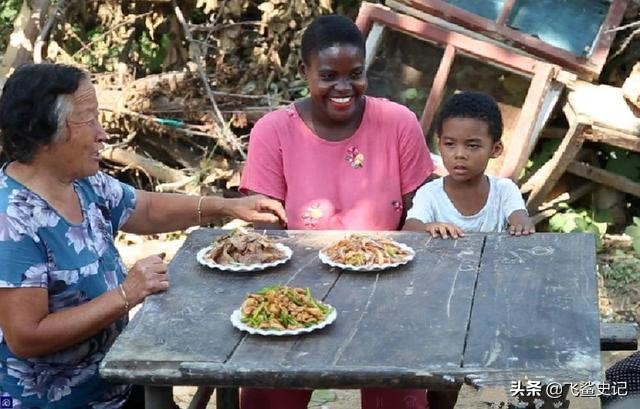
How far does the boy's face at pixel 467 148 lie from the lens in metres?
3.67

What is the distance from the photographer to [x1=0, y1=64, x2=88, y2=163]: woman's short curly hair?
2854mm

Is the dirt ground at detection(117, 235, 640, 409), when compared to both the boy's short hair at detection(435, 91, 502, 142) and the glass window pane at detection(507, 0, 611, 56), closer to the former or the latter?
the boy's short hair at detection(435, 91, 502, 142)

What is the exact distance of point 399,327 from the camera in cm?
265

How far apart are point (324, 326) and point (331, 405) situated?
→ 2280mm

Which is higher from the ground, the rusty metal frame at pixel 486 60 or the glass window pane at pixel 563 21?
the glass window pane at pixel 563 21

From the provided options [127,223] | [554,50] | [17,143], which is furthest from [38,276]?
[554,50]

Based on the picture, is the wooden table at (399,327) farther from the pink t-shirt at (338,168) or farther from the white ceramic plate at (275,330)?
the pink t-shirt at (338,168)

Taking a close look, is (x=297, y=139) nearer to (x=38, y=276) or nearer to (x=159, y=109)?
(x=38, y=276)

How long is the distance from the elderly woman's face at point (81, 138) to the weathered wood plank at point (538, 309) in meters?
1.17

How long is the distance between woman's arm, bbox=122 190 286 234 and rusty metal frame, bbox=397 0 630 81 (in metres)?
2.60

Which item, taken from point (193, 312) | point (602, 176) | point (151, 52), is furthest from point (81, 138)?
point (151, 52)

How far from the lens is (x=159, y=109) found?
655 centimetres

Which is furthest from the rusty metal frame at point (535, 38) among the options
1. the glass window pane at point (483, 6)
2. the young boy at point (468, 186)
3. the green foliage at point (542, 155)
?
the young boy at point (468, 186)

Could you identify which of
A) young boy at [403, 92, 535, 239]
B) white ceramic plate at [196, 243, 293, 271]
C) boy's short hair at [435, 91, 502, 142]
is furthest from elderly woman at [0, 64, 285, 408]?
boy's short hair at [435, 91, 502, 142]
